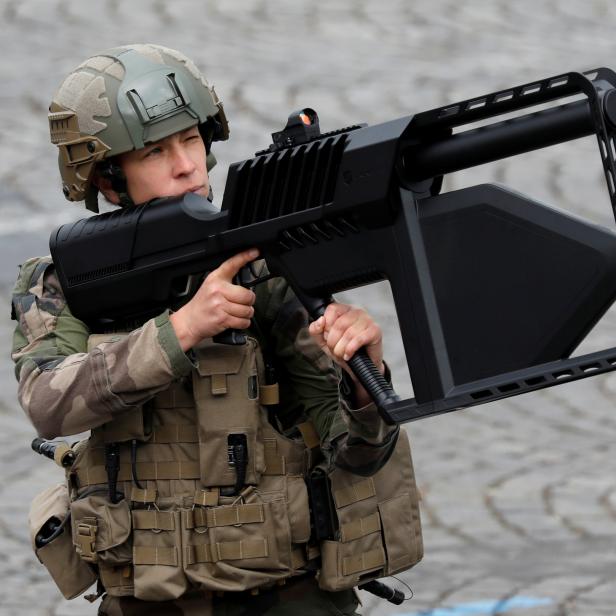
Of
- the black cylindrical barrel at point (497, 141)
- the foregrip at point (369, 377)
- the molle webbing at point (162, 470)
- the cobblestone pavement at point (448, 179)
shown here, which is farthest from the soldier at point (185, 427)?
the cobblestone pavement at point (448, 179)

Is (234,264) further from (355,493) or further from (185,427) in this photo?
(355,493)

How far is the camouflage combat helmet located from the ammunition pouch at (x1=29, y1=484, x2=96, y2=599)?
810 mm

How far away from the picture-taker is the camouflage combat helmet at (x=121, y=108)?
4227mm

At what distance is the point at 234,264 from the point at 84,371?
17.5 inches

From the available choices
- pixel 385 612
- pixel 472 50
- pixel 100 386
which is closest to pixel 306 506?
pixel 100 386

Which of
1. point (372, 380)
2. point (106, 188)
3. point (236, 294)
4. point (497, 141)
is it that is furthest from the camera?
point (106, 188)

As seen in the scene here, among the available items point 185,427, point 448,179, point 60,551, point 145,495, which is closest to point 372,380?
point 185,427

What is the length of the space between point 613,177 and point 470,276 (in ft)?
1.27

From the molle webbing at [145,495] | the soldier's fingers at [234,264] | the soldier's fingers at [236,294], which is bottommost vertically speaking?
the molle webbing at [145,495]

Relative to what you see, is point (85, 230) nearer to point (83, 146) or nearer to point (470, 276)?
point (83, 146)

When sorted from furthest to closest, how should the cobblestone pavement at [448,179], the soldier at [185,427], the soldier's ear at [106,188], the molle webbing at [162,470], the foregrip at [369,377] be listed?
the cobblestone pavement at [448,179] < the soldier's ear at [106,188] < the molle webbing at [162,470] < the soldier at [185,427] < the foregrip at [369,377]

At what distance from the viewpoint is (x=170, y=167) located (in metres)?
4.27

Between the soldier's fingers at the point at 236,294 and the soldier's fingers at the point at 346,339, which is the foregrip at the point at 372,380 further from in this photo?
the soldier's fingers at the point at 236,294

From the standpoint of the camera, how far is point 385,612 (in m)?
6.50
